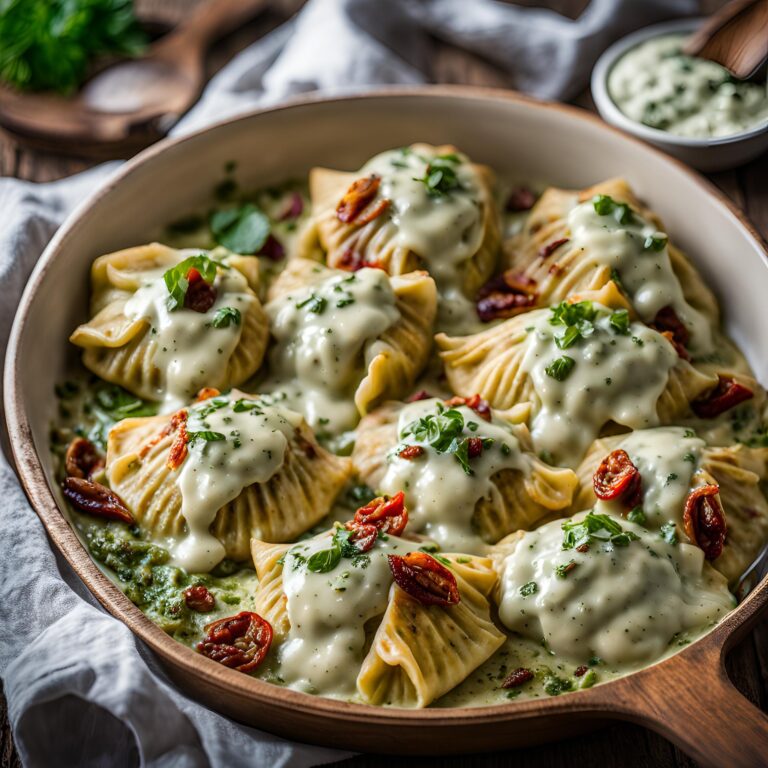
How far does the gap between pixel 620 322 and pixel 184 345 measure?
6.20 ft

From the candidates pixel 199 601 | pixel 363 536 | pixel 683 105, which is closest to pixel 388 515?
pixel 363 536

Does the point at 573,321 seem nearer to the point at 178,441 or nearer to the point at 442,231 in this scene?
the point at 442,231

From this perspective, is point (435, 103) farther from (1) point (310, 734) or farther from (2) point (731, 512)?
(1) point (310, 734)

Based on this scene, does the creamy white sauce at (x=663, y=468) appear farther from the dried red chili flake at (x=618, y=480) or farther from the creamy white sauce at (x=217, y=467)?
the creamy white sauce at (x=217, y=467)

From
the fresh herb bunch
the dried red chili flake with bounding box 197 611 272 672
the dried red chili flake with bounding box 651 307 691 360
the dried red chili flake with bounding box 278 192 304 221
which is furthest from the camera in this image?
the fresh herb bunch

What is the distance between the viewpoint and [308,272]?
5117 millimetres

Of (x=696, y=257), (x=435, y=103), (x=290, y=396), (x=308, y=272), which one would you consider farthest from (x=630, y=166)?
(x=290, y=396)

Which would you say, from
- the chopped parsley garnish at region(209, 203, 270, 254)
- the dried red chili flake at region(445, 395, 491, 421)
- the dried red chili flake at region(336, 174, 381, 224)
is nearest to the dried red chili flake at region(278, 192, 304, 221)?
the chopped parsley garnish at region(209, 203, 270, 254)

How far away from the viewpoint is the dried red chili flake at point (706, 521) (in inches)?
162

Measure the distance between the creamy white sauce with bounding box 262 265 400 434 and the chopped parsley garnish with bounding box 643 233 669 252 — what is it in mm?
1198

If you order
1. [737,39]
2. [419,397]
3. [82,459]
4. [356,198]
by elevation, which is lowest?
[82,459]

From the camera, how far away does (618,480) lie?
421cm

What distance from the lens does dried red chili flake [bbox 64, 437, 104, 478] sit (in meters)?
4.52

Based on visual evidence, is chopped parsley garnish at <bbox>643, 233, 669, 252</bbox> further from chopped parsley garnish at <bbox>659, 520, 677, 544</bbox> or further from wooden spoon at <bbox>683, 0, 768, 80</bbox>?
wooden spoon at <bbox>683, 0, 768, 80</bbox>
